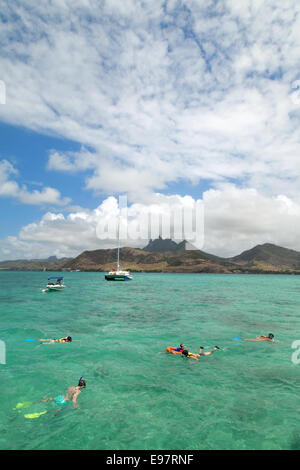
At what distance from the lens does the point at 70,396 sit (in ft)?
46.1

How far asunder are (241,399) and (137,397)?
5.81 m

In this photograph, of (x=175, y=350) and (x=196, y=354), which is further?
(x=175, y=350)

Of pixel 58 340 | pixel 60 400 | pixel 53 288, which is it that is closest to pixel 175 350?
pixel 60 400

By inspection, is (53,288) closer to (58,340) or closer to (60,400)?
(58,340)

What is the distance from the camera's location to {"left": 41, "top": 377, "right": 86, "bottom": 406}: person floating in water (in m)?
13.5

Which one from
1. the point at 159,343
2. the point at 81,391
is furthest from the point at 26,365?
the point at 159,343

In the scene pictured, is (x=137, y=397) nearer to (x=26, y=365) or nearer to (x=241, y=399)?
(x=241, y=399)

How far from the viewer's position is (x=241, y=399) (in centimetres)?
1378

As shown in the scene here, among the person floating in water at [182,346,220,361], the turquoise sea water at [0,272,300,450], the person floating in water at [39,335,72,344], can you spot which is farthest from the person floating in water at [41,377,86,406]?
the person floating in water at [39,335,72,344]

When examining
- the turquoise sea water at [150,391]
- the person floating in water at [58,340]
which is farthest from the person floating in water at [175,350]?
the person floating in water at [58,340]

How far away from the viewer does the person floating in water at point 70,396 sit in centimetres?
1349

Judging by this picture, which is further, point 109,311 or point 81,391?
point 109,311

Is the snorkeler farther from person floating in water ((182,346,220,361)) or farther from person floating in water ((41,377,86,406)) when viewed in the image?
person floating in water ((182,346,220,361))
